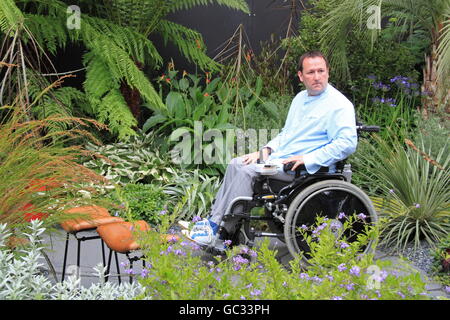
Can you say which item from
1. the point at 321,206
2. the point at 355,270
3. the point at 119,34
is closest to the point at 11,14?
the point at 119,34

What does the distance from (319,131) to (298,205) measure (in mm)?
516

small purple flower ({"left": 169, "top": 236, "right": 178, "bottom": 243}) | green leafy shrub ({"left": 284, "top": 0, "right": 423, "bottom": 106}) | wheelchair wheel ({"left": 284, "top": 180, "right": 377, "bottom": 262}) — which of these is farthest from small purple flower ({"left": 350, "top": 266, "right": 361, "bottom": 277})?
green leafy shrub ({"left": 284, "top": 0, "right": 423, "bottom": 106})

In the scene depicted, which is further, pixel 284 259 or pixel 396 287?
pixel 284 259

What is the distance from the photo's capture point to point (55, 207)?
284cm

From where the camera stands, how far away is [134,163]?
516 cm

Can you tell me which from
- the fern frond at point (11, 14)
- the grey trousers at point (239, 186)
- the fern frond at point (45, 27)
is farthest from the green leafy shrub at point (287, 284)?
the fern frond at point (45, 27)

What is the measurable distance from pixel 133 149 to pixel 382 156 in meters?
2.26

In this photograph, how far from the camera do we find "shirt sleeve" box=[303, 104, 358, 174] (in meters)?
3.37

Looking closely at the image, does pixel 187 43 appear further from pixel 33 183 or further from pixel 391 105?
pixel 33 183

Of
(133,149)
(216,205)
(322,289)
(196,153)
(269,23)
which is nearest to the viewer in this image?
(322,289)

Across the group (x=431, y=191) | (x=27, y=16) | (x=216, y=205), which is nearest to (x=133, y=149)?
(x=27, y=16)

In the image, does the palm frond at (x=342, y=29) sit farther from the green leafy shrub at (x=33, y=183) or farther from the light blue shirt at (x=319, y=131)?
the green leafy shrub at (x=33, y=183)

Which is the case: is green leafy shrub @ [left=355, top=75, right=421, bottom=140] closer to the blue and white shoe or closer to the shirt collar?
the shirt collar
